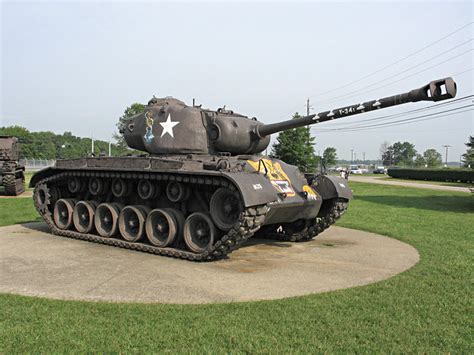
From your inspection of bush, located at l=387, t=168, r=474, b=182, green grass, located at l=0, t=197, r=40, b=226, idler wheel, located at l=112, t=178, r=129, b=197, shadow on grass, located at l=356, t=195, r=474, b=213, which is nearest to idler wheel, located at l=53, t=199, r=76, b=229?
idler wheel, located at l=112, t=178, r=129, b=197

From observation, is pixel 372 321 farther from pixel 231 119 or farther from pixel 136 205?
pixel 136 205

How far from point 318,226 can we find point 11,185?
19.5 meters

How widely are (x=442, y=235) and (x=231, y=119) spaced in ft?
22.0

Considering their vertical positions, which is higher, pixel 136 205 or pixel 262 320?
pixel 136 205

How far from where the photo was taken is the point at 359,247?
36.4 ft

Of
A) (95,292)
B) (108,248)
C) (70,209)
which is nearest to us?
(95,292)

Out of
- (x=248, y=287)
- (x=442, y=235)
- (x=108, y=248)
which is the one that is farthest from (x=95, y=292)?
(x=442, y=235)

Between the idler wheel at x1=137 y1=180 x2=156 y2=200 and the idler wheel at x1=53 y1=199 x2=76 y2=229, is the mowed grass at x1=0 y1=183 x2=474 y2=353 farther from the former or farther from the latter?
the idler wheel at x1=53 y1=199 x2=76 y2=229

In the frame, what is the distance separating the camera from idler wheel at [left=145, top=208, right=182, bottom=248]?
33.0 ft

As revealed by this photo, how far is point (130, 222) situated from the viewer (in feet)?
36.4

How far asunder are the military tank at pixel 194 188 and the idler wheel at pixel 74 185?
0.09 feet

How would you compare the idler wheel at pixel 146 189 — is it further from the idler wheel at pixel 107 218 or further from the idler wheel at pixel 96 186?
the idler wheel at pixel 96 186

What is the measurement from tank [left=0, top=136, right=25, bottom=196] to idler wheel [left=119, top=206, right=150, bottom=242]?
16476 mm

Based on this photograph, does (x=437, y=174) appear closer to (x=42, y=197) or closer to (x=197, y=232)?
(x=42, y=197)
